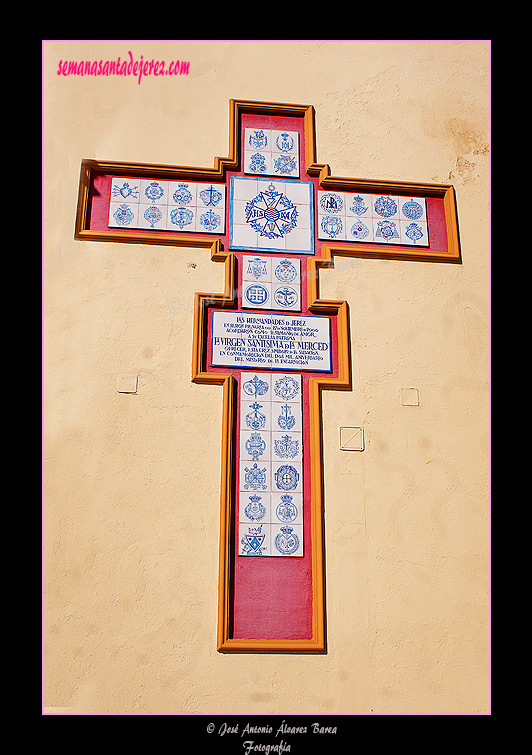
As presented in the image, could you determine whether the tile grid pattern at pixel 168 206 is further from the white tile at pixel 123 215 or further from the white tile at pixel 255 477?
the white tile at pixel 255 477

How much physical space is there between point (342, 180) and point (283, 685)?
9.22ft

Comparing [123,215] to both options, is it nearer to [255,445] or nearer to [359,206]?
[359,206]

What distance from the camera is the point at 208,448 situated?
3.89 m

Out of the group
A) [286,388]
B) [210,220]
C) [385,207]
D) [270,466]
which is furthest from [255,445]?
[385,207]

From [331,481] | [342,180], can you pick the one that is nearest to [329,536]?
[331,481]

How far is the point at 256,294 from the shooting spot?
421cm

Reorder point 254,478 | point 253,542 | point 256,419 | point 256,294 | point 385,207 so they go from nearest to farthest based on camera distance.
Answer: point 253,542
point 254,478
point 256,419
point 256,294
point 385,207

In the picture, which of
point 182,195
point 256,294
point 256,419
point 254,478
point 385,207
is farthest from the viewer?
point 385,207

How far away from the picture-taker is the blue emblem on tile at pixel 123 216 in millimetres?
4297

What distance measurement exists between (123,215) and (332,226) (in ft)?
3.99

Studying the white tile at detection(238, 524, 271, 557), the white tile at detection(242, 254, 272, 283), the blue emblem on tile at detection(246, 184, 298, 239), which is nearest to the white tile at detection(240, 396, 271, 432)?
the white tile at detection(238, 524, 271, 557)

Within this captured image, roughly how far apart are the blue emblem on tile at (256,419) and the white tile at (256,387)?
0.05 meters

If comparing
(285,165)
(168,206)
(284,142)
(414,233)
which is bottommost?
(414,233)

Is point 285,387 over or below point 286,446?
over
